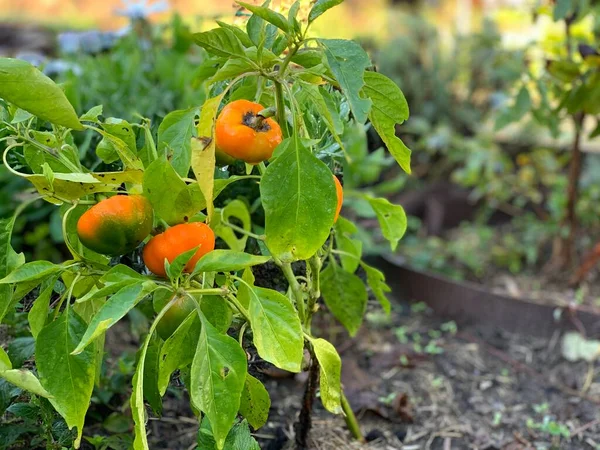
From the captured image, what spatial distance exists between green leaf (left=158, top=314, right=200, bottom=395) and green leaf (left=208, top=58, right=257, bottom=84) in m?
0.33

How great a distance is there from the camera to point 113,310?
842mm

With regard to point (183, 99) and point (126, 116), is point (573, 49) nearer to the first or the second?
point (183, 99)

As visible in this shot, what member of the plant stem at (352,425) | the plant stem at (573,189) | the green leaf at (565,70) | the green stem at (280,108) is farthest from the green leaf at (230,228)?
the plant stem at (573,189)

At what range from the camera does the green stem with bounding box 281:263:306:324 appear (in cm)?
111

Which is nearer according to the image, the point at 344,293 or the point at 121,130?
the point at 121,130

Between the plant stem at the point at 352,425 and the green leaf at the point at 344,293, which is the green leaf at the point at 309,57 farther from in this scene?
the plant stem at the point at 352,425

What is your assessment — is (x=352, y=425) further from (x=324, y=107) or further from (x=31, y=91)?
(x=31, y=91)

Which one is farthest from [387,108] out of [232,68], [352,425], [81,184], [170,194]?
[352,425]

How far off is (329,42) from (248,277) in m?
0.37

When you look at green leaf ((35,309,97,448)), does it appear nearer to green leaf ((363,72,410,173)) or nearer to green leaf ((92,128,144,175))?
green leaf ((92,128,144,175))

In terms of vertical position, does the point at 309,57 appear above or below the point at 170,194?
above

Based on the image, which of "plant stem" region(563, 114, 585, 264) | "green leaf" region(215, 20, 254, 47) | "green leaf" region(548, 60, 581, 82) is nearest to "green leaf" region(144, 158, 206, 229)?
"green leaf" region(215, 20, 254, 47)

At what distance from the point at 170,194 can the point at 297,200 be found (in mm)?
172

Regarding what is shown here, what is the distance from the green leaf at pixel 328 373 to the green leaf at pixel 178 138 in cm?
33
